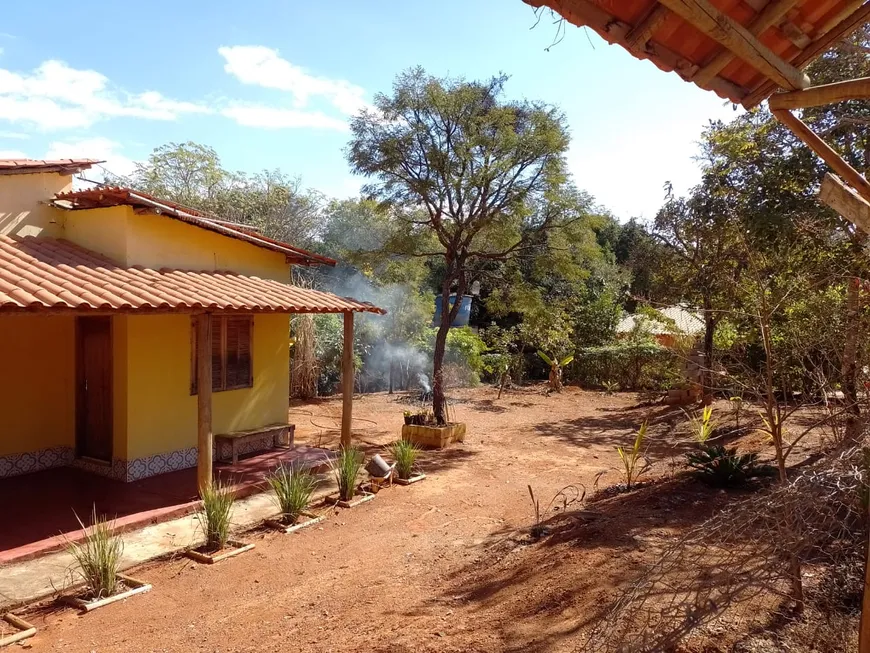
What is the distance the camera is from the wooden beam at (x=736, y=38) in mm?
2385

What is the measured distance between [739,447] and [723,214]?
424 centimetres

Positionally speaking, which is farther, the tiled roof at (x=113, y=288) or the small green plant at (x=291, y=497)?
the small green plant at (x=291, y=497)

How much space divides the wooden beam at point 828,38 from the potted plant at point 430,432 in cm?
948

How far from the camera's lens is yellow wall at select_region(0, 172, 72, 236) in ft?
26.3

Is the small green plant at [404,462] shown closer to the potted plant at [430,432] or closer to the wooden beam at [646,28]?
the potted plant at [430,432]

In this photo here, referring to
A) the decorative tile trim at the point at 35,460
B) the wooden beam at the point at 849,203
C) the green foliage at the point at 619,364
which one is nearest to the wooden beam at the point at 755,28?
the wooden beam at the point at 849,203

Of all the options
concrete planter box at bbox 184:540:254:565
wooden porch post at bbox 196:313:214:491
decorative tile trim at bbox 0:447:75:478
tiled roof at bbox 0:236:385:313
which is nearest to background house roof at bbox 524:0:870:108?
tiled roof at bbox 0:236:385:313

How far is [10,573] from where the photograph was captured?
5.49 m

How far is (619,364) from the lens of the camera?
71.1 ft

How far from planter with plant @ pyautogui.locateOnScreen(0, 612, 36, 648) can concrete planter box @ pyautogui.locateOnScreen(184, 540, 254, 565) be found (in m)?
1.57

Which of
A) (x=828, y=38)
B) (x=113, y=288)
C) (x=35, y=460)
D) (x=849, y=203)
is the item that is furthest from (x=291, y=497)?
(x=828, y=38)

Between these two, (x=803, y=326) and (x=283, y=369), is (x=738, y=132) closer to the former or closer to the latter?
(x=803, y=326)

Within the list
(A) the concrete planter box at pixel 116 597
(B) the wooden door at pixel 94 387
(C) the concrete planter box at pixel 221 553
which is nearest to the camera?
(A) the concrete planter box at pixel 116 597

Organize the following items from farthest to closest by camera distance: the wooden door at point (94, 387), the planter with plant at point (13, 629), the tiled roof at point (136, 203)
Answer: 1. the wooden door at point (94, 387)
2. the tiled roof at point (136, 203)
3. the planter with plant at point (13, 629)
